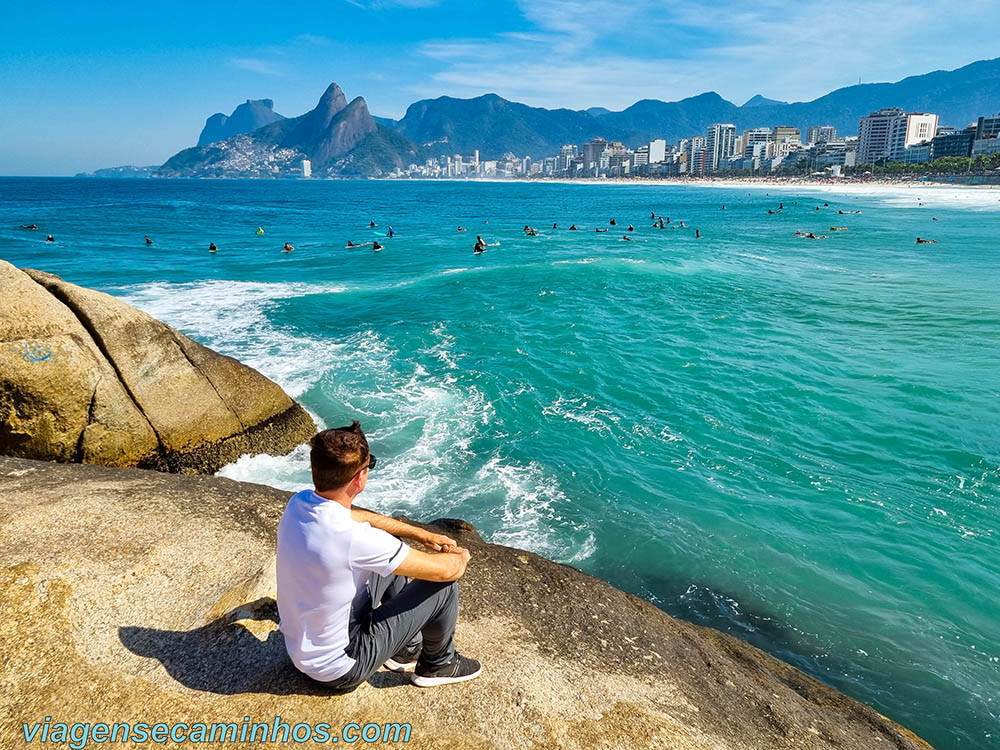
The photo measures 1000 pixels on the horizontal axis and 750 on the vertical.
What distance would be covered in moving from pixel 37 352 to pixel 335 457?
7806 mm

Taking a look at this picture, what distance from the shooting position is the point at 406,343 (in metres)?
20.0

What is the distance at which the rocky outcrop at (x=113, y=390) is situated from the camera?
8.36 m

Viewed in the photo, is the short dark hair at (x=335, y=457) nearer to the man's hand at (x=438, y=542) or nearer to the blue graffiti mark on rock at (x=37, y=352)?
the man's hand at (x=438, y=542)

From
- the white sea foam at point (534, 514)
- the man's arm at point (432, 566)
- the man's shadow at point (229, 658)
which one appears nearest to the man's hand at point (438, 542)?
the man's arm at point (432, 566)

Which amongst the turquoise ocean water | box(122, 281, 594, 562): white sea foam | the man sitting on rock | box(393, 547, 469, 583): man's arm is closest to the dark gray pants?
the man sitting on rock

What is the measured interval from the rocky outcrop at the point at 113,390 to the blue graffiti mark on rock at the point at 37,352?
11 mm

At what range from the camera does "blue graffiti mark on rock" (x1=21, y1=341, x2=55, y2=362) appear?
8.33 meters

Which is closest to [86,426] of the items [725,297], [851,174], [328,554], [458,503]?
[458,503]

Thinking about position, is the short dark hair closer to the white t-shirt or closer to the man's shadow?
the white t-shirt

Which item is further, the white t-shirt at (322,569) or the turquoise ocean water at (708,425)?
the turquoise ocean water at (708,425)

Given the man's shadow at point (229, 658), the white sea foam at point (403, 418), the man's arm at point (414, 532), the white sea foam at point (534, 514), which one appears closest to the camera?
the man's shadow at point (229, 658)

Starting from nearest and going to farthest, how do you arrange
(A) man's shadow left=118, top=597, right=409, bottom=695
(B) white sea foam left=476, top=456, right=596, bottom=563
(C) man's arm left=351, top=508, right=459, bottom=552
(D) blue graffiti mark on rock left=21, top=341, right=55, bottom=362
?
(A) man's shadow left=118, top=597, right=409, bottom=695 → (C) man's arm left=351, top=508, right=459, bottom=552 → (D) blue graffiti mark on rock left=21, top=341, right=55, bottom=362 → (B) white sea foam left=476, top=456, right=596, bottom=563

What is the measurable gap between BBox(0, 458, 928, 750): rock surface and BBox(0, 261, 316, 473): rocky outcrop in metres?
2.64

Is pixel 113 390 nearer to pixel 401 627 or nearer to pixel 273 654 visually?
pixel 273 654
